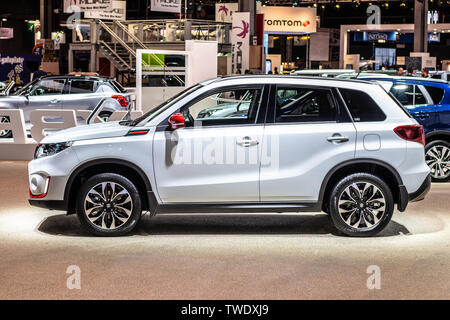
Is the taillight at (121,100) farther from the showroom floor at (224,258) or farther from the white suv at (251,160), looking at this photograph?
the white suv at (251,160)

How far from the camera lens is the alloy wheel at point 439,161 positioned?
13.1 metres

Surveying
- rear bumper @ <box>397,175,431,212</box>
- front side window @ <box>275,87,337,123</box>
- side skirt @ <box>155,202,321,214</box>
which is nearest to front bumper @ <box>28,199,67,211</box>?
side skirt @ <box>155,202,321,214</box>

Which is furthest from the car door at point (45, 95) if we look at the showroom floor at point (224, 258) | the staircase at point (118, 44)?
the staircase at point (118, 44)

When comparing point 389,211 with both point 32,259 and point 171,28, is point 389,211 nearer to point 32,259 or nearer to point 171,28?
point 32,259

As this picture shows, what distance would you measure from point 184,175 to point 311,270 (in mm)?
1932

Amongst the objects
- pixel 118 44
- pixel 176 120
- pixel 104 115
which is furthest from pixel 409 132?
pixel 118 44

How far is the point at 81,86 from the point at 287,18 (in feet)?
87.5

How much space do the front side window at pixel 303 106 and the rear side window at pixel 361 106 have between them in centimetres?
19

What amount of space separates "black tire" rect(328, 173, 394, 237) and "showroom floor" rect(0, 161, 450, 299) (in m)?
0.14

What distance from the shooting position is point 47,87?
1967 cm

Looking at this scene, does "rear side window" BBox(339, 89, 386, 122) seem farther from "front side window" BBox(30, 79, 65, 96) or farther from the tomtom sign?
the tomtom sign

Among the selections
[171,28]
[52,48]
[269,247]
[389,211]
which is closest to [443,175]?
[389,211]

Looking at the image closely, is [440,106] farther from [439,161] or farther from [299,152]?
[299,152]

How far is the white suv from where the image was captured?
26.5 ft
